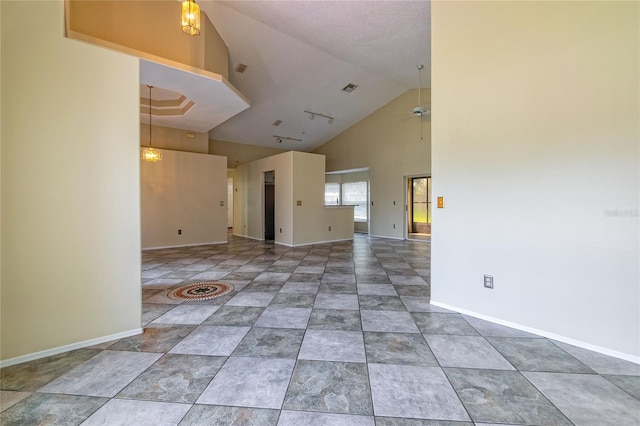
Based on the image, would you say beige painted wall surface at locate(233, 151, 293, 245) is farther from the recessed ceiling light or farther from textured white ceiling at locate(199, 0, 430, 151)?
the recessed ceiling light

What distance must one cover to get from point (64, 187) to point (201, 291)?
195cm

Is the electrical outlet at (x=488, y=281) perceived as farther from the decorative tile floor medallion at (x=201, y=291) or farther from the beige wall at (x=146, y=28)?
the beige wall at (x=146, y=28)

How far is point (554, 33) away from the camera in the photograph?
2188 mm

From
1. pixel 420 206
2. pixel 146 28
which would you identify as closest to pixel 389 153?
pixel 420 206

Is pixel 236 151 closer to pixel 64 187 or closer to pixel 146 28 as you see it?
pixel 146 28

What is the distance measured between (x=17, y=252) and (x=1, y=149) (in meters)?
0.71

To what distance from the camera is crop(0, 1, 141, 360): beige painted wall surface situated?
1.85 meters

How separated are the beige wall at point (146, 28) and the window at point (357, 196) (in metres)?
7.21

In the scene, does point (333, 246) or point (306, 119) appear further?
point (306, 119)

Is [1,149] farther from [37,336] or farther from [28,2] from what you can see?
[37,336]

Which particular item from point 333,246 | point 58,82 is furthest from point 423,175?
point 58,82

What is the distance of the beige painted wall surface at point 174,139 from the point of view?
703cm

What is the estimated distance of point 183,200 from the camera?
→ 7.22 m

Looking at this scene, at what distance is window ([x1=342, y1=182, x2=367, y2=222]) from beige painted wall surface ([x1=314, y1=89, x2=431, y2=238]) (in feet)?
4.28
